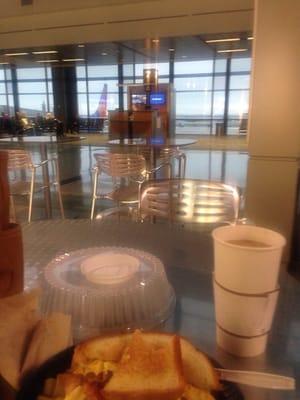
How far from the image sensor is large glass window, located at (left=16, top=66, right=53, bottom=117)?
Result: 13242 millimetres

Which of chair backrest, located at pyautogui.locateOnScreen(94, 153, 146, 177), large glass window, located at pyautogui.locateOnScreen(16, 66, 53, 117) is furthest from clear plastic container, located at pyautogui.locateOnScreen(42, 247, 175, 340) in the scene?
large glass window, located at pyautogui.locateOnScreen(16, 66, 53, 117)

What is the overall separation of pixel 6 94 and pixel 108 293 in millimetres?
14313

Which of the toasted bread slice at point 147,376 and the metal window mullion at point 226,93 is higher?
the metal window mullion at point 226,93

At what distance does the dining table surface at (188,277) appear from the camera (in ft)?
1.81

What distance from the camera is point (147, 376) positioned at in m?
0.38

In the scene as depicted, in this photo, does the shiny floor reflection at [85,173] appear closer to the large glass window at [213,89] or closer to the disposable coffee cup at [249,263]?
the disposable coffee cup at [249,263]

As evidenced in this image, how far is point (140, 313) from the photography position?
66 cm

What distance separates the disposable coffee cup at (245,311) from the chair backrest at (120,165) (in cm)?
279

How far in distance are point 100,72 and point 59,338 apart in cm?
1381

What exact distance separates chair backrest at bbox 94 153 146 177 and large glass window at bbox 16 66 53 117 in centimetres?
1109

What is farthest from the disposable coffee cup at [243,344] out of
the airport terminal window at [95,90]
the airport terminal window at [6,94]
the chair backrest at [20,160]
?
the airport terminal window at [6,94]

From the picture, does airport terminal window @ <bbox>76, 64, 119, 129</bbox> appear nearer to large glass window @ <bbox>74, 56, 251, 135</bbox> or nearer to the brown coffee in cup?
large glass window @ <bbox>74, 56, 251, 135</bbox>

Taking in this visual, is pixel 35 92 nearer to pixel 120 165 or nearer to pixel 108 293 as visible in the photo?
pixel 120 165

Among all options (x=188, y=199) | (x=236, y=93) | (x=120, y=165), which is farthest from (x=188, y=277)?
(x=236, y=93)
